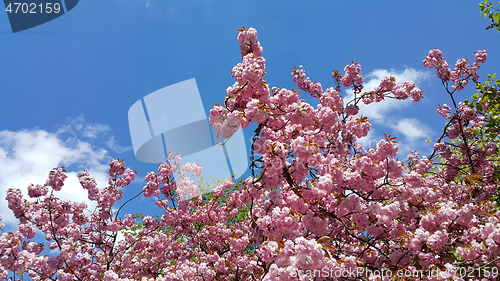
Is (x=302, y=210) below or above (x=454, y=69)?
below

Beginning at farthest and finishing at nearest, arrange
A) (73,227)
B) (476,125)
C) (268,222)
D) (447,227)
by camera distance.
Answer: (476,125) → (73,227) → (447,227) → (268,222)

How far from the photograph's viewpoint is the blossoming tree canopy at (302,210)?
12.3ft

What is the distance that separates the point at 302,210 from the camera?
4.13 meters

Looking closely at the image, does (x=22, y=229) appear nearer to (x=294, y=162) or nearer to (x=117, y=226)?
(x=117, y=226)

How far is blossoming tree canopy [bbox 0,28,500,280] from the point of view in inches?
147

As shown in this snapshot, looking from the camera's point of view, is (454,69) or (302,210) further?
(454,69)

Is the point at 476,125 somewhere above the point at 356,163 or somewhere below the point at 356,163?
above

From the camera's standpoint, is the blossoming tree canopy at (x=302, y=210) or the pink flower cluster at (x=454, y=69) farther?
the pink flower cluster at (x=454, y=69)

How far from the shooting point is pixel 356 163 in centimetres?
429

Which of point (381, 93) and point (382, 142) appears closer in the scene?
point (382, 142)

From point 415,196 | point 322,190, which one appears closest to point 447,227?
point 415,196

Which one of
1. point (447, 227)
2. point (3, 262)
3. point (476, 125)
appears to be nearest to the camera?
point (447, 227)

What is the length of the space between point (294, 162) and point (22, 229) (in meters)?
6.67

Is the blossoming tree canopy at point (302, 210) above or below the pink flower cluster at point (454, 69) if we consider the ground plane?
below
